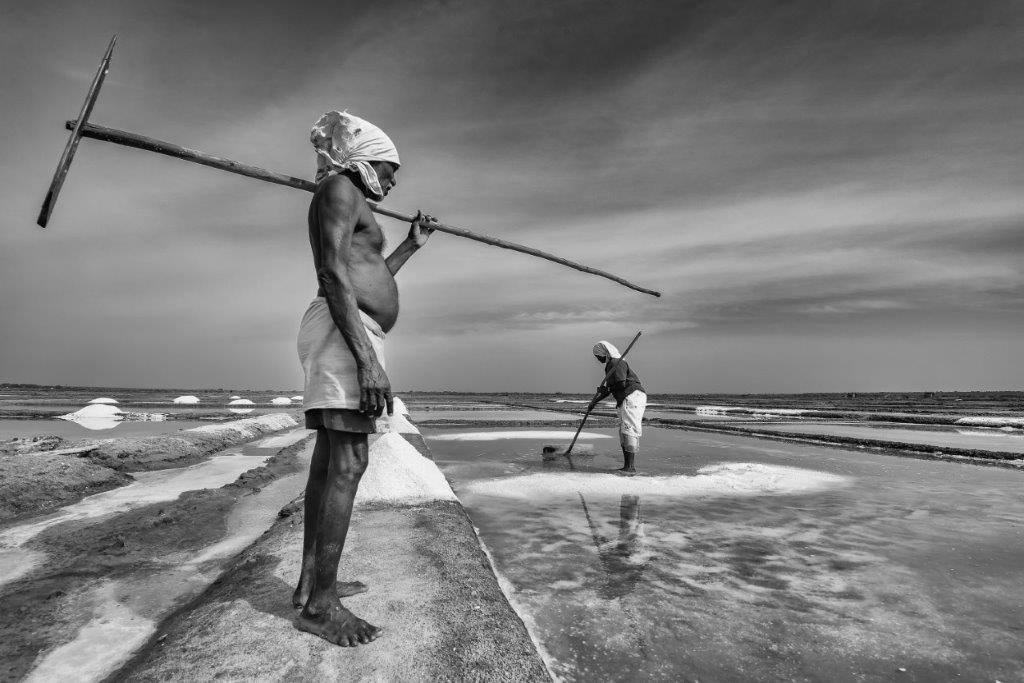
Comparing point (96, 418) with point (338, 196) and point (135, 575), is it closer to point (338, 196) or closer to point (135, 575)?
point (135, 575)

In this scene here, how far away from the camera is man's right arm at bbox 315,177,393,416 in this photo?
5.15 ft

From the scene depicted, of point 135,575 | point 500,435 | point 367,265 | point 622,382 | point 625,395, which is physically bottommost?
point 500,435

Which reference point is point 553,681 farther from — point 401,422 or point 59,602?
point 401,422

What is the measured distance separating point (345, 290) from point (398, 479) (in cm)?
210

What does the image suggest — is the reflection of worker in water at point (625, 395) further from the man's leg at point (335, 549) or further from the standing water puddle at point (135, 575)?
the man's leg at point (335, 549)

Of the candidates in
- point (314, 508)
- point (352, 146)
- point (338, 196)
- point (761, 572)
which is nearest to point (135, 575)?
point (314, 508)

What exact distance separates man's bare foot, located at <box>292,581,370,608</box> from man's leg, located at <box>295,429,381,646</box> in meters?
0.07

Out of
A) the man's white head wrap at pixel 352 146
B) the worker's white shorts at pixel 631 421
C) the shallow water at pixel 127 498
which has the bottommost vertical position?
the shallow water at pixel 127 498

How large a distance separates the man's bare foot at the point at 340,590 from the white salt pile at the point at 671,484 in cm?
253

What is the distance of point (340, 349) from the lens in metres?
1.63

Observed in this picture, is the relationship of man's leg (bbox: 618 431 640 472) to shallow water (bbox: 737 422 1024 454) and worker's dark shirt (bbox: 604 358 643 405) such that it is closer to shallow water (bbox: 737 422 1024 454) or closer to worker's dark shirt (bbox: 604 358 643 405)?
worker's dark shirt (bbox: 604 358 643 405)

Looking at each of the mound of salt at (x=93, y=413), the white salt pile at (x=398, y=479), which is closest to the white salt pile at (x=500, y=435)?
the white salt pile at (x=398, y=479)

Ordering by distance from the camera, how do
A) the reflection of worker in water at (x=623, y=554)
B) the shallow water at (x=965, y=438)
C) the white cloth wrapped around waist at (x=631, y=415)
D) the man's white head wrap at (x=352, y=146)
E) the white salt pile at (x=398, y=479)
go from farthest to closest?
the shallow water at (x=965, y=438) → the white cloth wrapped around waist at (x=631, y=415) → the white salt pile at (x=398, y=479) → the reflection of worker in water at (x=623, y=554) → the man's white head wrap at (x=352, y=146)

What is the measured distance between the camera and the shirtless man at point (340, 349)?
153cm
